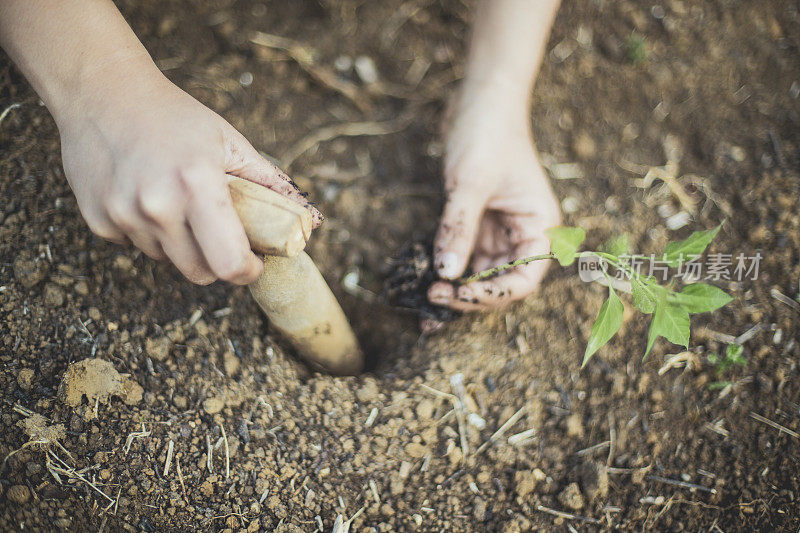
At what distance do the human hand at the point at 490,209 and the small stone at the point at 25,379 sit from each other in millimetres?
1070

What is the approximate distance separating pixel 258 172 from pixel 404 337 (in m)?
0.81

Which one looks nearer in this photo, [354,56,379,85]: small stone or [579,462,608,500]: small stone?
[579,462,608,500]: small stone

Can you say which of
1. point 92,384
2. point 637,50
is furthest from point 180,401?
point 637,50

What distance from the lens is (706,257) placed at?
1887mm

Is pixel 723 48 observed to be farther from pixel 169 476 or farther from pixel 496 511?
pixel 169 476

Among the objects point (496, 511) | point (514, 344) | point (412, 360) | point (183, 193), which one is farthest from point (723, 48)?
point (183, 193)

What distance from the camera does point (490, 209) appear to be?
184 centimetres

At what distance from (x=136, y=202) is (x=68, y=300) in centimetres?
51

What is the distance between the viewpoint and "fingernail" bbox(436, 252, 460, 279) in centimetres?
164

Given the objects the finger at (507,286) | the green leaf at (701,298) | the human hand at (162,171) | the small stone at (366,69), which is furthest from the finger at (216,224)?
the small stone at (366,69)

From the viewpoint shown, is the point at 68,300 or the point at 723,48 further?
the point at 723,48

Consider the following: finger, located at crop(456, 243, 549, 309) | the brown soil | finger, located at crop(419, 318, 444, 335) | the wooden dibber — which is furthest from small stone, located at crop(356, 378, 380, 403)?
finger, located at crop(456, 243, 549, 309)

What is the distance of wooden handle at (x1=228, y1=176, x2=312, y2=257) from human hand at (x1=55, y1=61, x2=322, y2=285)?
3cm

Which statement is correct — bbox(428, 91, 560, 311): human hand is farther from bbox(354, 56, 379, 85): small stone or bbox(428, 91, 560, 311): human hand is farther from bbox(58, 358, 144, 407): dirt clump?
bbox(58, 358, 144, 407): dirt clump
